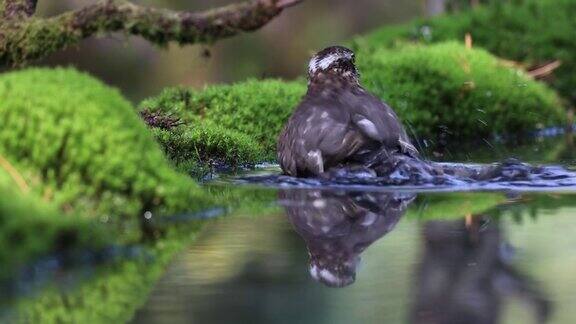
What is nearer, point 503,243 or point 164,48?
A: point 503,243

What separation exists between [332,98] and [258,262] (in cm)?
283

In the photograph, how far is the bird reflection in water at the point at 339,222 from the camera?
180 inches

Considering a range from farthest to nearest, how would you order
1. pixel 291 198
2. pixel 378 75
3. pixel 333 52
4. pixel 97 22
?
pixel 378 75
pixel 97 22
pixel 333 52
pixel 291 198

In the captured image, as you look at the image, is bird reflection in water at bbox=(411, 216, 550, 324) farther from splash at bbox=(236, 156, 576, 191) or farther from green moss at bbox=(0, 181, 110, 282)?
splash at bbox=(236, 156, 576, 191)

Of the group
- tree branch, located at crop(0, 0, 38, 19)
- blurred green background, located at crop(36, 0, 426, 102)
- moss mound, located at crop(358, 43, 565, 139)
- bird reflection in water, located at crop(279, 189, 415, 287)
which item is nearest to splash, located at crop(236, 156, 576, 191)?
bird reflection in water, located at crop(279, 189, 415, 287)

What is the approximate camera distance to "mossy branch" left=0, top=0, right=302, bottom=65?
27.3 ft

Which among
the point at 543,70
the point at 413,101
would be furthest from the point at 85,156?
A: the point at 543,70

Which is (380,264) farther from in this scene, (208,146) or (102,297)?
(208,146)

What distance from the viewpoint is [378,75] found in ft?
36.3

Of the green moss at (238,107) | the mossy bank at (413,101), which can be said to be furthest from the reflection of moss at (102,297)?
the green moss at (238,107)

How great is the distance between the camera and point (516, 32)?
13.7 metres

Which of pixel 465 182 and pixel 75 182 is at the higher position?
pixel 75 182

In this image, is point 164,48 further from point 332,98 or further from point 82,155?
point 82,155

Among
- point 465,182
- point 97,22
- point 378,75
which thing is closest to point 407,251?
point 465,182
